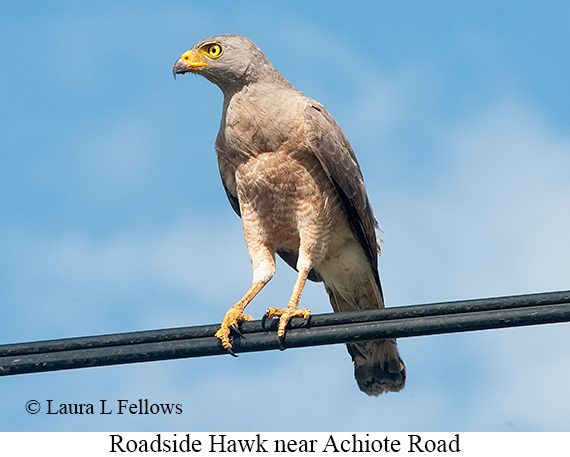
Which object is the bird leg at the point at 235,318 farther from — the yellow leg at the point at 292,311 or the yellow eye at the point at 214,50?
the yellow eye at the point at 214,50

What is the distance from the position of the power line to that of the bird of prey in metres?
1.87

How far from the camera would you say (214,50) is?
698 cm

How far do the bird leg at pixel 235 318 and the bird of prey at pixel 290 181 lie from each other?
0.9 inches

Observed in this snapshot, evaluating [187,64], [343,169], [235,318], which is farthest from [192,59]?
[235,318]

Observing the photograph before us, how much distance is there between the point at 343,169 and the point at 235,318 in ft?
5.35

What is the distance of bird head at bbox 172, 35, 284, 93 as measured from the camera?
272 inches

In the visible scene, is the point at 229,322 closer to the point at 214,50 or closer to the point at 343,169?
the point at 343,169

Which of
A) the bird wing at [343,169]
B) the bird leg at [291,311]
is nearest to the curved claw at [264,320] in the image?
the bird leg at [291,311]

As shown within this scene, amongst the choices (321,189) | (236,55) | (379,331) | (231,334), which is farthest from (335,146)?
(379,331)

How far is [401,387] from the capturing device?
23.9 ft

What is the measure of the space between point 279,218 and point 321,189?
1.46ft

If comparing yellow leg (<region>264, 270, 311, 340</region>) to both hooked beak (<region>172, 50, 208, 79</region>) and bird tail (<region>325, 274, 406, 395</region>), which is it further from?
hooked beak (<region>172, 50, 208, 79</region>)

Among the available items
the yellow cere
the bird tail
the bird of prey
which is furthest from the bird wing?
the yellow cere

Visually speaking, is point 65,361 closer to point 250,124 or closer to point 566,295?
→ point 566,295
